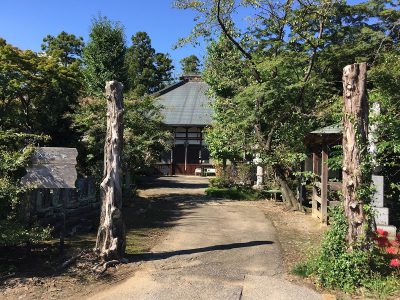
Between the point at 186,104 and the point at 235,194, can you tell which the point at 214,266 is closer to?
the point at 235,194

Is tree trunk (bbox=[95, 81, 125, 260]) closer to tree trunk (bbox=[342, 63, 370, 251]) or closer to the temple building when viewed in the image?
tree trunk (bbox=[342, 63, 370, 251])

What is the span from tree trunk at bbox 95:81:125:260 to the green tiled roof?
19471mm

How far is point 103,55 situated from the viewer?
17.5 meters

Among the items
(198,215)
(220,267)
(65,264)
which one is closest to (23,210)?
(65,264)

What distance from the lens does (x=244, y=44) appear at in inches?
526

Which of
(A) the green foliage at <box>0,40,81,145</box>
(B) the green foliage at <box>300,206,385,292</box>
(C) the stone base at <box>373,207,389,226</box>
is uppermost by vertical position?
(A) the green foliage at <box>0,40,81,145</box>

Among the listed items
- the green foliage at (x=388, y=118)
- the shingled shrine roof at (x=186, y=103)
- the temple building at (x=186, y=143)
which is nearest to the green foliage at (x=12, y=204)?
the green foliage at (x=388, y=118)

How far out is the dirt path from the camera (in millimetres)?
5445

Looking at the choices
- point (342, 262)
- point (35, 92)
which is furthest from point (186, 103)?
point (342, 262)

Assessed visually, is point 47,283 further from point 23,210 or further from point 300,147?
point 300,147

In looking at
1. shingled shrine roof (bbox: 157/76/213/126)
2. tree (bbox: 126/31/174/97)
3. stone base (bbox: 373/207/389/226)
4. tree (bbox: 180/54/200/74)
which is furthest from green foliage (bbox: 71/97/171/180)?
tree (bbox: 180/54/200/74)

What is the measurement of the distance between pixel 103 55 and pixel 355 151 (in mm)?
13924

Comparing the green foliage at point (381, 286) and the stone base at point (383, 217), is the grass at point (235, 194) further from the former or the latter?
the green foliage at point (381, 286)

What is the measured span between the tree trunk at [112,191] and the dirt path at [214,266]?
63 centimetres
